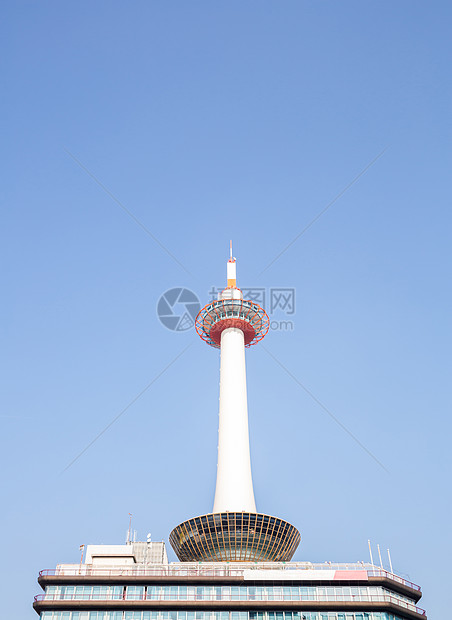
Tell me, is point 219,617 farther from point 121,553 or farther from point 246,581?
point 121,553

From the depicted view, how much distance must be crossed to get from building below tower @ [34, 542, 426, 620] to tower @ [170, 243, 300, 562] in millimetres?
7290

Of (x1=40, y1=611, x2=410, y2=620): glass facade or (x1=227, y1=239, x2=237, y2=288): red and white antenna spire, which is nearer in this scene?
(x1=40, y1=611, x2=410, y2=620): glass facade

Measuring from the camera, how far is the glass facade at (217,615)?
76688 millimetres

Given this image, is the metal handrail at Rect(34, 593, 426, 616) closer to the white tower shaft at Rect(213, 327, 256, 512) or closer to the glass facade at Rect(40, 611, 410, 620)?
the glass facade at Rect(40, 611, 410, 620)

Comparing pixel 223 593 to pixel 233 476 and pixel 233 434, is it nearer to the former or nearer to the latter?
pixel 233 476

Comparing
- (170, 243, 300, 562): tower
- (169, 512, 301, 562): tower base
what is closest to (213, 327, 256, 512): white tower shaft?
(170, 243, 300, 562): tower

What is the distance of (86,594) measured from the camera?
259 ft

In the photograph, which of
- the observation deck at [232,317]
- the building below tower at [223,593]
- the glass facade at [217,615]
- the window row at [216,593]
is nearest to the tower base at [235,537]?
the building below tower at [223,593]

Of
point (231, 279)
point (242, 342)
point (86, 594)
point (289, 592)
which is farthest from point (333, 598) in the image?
point (231, 279)

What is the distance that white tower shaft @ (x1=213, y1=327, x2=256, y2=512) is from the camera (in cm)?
9950

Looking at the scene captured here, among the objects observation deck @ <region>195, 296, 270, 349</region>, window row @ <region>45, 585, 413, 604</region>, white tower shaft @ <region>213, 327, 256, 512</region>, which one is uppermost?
observation deck @ <region>195, 296, 270, 349</region>

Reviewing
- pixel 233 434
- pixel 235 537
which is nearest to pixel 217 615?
pixel 235 537

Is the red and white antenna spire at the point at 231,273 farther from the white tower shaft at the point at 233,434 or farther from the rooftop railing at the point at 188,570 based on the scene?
the rooftop railing at the point at 188,570

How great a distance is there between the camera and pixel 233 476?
102m
